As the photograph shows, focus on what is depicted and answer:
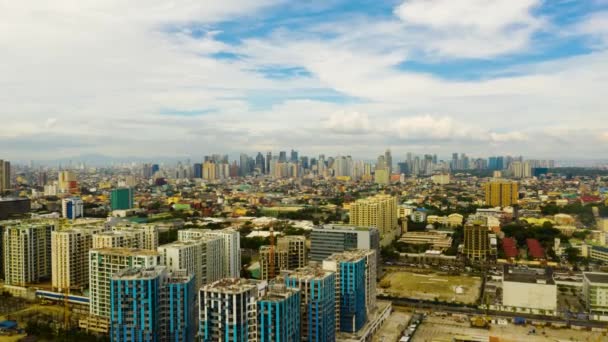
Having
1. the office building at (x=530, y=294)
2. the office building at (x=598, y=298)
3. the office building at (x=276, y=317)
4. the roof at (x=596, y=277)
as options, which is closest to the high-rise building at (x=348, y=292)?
the office building at (x=276, y=317)

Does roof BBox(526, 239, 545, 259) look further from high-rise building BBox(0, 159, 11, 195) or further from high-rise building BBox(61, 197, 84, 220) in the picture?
high-rise building BBox(0, 159, 11, 195)

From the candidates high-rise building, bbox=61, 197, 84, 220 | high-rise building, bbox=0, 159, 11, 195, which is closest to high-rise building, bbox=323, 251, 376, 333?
high-rise building, bbox=61, 197, 84, 220

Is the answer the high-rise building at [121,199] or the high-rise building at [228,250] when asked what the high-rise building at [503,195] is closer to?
the high-rise building at [228,250]

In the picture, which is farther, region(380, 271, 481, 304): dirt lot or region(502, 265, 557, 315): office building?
region(380, 271, 481, 304): dirt lot

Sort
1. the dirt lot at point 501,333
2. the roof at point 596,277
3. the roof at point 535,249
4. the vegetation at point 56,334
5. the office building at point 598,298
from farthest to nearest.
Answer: the roof at point 535,249
the roof at point 596,277
the office building at point 598,298
the dirt lot at point 501,333
the vegetation at point 56,334

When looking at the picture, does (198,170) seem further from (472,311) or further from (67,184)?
(472,311)

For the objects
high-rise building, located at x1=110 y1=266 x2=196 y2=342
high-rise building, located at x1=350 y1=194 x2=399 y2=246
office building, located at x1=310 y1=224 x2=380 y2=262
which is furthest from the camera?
high-rise building, located at x1=350 y1=194 x2=399 y2=246

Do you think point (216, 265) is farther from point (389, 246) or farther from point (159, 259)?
point (389, 246)
